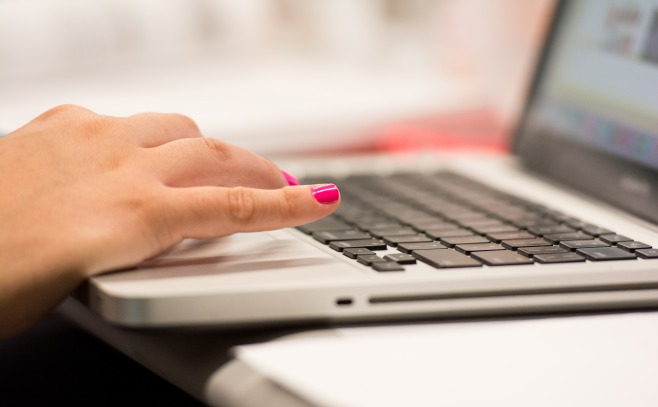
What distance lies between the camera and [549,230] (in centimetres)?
69

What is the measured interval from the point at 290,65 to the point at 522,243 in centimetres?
109

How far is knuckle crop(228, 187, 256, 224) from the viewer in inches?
22.7

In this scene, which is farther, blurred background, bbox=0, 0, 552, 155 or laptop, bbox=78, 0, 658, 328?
blurred background, bbox=0, 0, 552, 155

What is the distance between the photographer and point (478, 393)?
463 millimetres

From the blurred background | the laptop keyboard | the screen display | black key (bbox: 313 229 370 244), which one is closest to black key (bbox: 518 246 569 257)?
the laptop keyboard

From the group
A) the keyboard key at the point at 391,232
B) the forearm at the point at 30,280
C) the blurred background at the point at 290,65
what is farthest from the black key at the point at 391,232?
the blurred background at the point at 290,65

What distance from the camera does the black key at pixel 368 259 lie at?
A: 575 mm

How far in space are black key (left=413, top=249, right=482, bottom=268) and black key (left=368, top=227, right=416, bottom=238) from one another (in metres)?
0.06

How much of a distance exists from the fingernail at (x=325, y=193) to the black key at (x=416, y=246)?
0.17 feet

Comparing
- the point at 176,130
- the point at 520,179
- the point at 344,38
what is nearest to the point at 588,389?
the point at 176,130

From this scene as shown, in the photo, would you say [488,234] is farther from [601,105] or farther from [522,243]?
[601,105]

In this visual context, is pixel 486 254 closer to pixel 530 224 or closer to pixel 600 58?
pixel 530 224

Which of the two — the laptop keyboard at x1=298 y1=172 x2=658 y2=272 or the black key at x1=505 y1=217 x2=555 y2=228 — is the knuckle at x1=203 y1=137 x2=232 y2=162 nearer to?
the laptop keyboard at x1=298 y1=172 x2=658 y2=272

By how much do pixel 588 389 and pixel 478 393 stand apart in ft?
0.19
